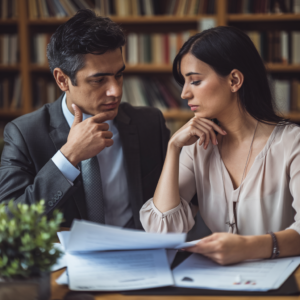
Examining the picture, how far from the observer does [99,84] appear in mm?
1430

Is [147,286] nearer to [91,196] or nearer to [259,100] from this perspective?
[91,196]

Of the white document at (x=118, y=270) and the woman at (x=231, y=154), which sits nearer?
the white document at (x=118, y=270)

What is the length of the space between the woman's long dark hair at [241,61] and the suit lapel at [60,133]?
21.6 inches

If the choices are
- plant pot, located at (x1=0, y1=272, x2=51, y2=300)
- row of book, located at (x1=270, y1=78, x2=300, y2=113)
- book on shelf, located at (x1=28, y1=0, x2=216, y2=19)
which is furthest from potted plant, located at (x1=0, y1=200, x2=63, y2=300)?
row of book, located at (x1=270, y1=78, x2=300, y2=113)

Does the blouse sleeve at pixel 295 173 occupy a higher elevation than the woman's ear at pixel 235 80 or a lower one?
lower

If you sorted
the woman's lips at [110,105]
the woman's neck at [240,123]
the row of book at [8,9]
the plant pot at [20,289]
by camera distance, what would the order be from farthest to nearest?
the row of book at [8,9]
the woman's lips at [110,105]
the woman's neck at [240,123]
the plant pot at [20,289]

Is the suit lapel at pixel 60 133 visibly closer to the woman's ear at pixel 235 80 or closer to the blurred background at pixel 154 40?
the woman's ear at pixel 235 80

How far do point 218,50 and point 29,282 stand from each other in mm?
953

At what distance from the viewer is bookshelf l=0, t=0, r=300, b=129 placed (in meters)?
2.92

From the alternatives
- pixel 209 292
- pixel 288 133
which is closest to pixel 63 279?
pixel 209 292

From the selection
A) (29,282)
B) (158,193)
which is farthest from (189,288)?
(158,193)

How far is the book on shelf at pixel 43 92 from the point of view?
3264mm

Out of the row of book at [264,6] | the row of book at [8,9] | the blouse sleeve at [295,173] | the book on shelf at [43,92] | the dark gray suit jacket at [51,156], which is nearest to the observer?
Answer: the blouse sleeve at [295,173]

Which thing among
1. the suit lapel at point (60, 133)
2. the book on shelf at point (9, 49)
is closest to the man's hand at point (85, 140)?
the suit lapel at point (60, 133)
